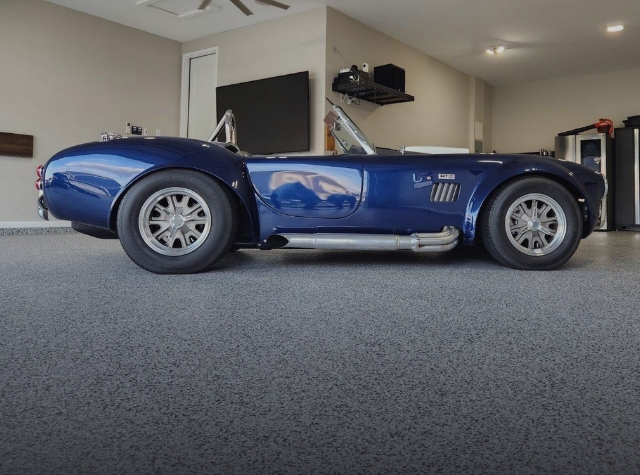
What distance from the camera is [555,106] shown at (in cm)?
1042

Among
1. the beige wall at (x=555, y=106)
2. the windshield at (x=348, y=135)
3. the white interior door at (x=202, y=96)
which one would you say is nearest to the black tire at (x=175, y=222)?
the windshield at (x=348, y=135)

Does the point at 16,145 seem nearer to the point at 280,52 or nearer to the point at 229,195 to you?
the point at 280,52

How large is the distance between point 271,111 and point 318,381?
266 inches

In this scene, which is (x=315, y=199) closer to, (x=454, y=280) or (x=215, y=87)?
(x=454, y=280)

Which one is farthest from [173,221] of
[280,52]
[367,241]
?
[280,52]

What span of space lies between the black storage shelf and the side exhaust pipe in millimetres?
4600

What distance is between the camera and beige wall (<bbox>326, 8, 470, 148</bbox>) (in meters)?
7.18

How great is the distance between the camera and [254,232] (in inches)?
100

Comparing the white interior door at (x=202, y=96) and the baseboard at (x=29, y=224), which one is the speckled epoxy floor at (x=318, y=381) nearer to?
the baseboard at (x=29, y=224)

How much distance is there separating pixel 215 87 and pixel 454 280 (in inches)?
273

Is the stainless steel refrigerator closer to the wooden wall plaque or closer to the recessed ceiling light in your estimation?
the recessed ceiling light

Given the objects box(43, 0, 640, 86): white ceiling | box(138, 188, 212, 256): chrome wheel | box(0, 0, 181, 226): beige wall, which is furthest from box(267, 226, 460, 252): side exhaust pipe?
box(0, 0, 181, 226): beige wall

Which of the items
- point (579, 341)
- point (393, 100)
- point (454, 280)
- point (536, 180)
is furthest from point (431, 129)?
point (579, 341)

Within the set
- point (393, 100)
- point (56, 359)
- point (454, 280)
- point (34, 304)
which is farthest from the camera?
point (393, 100)
